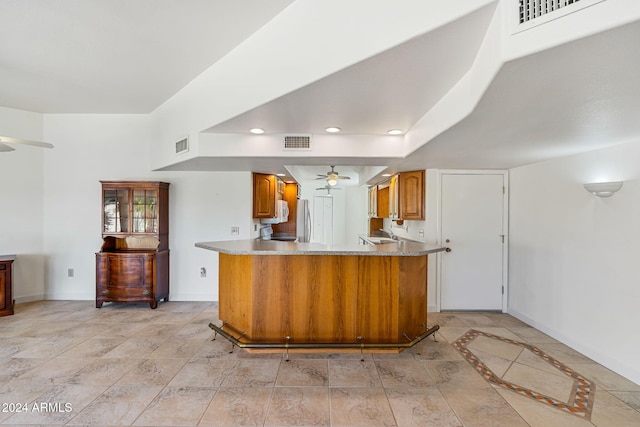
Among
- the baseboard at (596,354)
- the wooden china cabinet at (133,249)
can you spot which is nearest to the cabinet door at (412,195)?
the baseboard at (596,354)

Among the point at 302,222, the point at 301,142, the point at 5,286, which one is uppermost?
the point at 301,142

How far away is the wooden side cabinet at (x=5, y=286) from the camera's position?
3.74 m

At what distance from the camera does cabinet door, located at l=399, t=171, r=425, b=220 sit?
14.0ft

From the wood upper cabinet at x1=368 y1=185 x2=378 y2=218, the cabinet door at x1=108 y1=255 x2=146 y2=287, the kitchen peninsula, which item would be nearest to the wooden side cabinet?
the cabinet door at x1=108 y1=255 x2=146 y2=287

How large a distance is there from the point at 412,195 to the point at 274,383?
3.12 meters

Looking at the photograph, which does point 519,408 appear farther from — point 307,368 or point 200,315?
point 200,315

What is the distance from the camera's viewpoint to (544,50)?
4.00ft

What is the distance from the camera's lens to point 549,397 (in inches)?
86.8

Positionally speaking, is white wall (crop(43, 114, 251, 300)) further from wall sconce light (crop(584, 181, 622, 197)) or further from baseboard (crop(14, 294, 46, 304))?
wall sconce light (crop(584, 181, 622, 197))

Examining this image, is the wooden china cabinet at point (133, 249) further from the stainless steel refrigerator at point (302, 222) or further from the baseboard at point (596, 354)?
the baseboard at point (596, 354)

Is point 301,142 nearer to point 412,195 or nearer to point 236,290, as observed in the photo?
point 236,290

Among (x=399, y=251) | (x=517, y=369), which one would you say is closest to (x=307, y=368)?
(x=399, y=251)

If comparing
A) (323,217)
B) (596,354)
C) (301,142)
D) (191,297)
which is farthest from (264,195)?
(596,354)

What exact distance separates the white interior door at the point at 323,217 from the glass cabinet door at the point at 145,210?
4.83m
